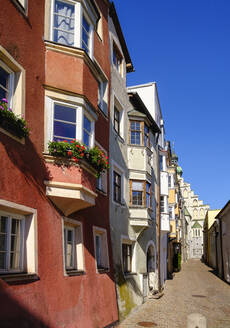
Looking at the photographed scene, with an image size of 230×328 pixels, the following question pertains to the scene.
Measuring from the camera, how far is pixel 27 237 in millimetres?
8688

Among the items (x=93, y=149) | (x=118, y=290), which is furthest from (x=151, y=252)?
(x=93, y=149)

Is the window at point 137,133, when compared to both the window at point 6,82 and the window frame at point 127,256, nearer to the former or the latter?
the window frame at point 127,256

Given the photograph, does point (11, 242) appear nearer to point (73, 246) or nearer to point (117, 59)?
point (73, 246)

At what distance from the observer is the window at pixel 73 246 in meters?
10.8

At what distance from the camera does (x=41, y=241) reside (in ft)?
29.6

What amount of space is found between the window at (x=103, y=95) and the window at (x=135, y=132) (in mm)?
4441

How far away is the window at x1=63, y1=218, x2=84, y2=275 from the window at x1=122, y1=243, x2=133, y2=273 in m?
6.64

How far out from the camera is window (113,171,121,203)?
55.7ft

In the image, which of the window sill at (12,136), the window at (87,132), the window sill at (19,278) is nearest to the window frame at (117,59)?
the window at (87,132)

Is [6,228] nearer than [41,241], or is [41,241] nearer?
[6,228]

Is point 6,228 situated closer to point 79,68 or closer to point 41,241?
point 41,241

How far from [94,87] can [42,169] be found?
11.9 feet

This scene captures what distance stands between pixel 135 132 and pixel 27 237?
12.7m

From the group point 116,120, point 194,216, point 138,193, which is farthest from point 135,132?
point 194,216
